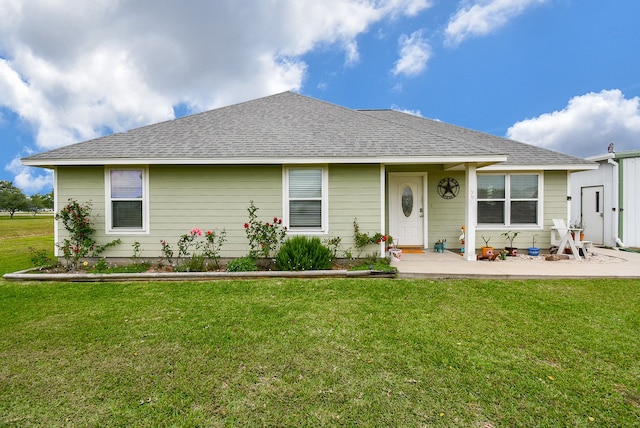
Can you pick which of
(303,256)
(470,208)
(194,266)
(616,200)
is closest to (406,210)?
(470,208)

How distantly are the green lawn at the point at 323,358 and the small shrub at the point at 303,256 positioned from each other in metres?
1.21

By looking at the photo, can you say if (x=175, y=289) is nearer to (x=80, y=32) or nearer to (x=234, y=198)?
(x=234, y=198)

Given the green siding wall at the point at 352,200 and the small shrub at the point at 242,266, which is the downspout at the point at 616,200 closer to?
the green siding wall at the point at 352,200

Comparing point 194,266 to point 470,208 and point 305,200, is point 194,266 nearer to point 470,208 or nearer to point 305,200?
point 305,200

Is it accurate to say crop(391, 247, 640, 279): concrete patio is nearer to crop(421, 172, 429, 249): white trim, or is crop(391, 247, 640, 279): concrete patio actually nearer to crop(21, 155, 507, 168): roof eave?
crop(421, 172, 429, 249): white trim

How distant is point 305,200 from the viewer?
710cm

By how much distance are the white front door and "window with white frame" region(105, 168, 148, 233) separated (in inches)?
261

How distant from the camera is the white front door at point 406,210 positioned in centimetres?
885

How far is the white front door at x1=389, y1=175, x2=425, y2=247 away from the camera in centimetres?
885

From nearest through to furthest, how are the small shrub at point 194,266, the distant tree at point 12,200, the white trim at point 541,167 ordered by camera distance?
the small shrub at point 194,266, the white trim at point 541,167, the distant tree at point 12,200

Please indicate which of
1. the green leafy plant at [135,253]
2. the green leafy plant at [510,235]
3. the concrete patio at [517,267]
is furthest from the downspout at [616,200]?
the green leafy plant at [135,253]

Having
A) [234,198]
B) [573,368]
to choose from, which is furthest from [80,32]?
[573,368]

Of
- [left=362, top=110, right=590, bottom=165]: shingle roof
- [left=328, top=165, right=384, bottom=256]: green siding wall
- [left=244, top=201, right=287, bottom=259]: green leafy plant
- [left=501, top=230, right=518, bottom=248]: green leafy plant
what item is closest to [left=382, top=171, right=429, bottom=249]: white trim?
[left=362, top=110, right=590, bottom=165]: shingle roof

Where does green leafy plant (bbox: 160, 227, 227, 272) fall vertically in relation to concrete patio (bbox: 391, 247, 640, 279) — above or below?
above
